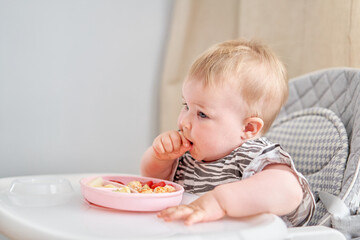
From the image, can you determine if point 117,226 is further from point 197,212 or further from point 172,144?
point 172,144

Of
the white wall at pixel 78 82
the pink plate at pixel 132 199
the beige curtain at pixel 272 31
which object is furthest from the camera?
the white wall at pixel 78 82

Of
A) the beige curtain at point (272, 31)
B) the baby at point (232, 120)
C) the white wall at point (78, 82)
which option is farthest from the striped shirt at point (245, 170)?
the white wall at point (78, 82)

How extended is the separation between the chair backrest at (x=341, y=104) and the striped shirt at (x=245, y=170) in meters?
0.06

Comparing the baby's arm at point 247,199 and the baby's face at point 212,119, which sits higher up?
the baby's face at point 212,119

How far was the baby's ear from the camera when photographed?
0.91 metres

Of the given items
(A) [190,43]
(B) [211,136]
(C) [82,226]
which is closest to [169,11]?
(A) [190,43]

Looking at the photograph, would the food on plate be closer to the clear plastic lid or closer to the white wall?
the clear plastic lid

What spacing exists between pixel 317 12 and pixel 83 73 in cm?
86

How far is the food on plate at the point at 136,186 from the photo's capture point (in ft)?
2.48

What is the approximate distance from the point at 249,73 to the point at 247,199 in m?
0.29

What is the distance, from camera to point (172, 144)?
0.93 m

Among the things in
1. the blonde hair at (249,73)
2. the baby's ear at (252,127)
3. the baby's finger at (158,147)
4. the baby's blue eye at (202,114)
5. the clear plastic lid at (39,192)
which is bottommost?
the clear plastic lid at (39,192)

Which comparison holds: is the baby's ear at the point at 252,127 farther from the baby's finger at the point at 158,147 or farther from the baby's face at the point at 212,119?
the baby's finger at the point at 158,147

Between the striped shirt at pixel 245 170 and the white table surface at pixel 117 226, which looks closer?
the white table surface at pixel 117 226
